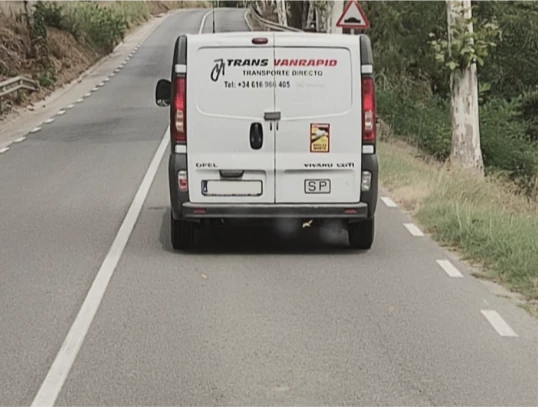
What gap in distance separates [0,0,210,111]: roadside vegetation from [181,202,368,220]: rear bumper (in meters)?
22.9

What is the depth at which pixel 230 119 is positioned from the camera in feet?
35.0

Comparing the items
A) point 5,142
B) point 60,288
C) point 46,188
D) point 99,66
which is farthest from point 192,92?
point 99,66

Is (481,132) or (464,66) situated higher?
(464,66)

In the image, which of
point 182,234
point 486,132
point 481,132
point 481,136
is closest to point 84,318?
A: point 182,234

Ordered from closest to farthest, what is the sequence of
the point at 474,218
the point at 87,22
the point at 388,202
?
the point at 474,218, the point at 388,202, the point at 87,22

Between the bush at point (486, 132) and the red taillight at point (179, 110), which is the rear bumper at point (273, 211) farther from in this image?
the bush at point (486, 132)

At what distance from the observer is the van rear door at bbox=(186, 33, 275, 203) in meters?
10.6

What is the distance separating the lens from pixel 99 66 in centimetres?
4784

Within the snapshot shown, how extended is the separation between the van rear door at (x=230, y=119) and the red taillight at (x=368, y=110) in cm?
89

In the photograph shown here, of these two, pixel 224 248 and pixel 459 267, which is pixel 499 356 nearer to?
pixel 459 267

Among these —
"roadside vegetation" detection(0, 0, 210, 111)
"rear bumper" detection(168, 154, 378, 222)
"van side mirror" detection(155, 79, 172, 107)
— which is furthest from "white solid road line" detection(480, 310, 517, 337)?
"roadside vegetation" detection(0, 0, 210, 111)

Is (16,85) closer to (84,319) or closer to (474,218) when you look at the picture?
(474,218)

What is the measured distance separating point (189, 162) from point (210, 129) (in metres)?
0.38

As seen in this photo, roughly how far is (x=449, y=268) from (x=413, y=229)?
2.31 meters
